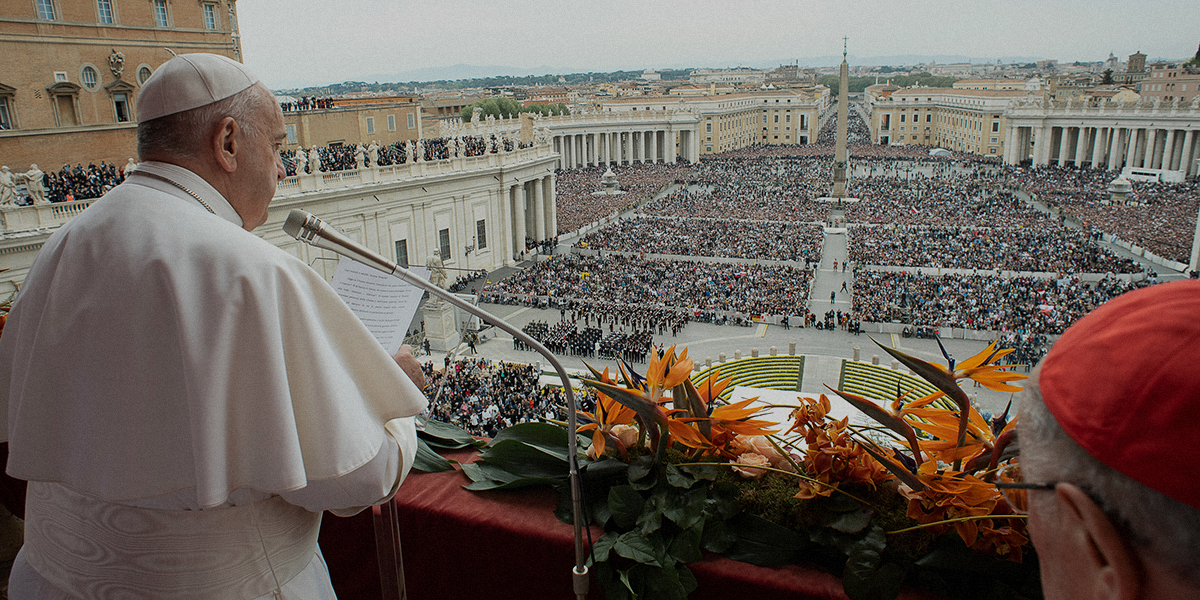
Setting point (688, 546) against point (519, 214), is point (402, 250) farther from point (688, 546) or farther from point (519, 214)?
point (688, 546)

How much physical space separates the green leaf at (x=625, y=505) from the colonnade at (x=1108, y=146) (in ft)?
230

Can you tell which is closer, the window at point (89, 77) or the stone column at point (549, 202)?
the window at point (89, 77)

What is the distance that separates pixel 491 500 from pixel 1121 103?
2988 inches

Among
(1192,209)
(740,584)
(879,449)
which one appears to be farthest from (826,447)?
(1192,209)

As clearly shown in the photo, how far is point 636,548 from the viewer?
7.64 ft

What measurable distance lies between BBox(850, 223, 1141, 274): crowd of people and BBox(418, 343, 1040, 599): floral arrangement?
96.1 ft

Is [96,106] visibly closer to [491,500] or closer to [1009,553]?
[491,500]

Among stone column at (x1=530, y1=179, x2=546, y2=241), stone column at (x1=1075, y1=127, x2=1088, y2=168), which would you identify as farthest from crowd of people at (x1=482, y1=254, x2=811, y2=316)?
stone column at (x1=1075, y1=127, x2=1088, y2=168)

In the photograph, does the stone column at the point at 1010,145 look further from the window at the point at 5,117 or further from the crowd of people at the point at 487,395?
the window at the point at 5,117

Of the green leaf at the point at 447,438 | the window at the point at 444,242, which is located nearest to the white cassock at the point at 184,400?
the green leaf at the point at 447,438

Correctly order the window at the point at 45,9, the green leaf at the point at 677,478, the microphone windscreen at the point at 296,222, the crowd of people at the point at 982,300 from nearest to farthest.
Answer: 1. the microphone windscreen at the point at 296,222
2. the green leaf at the point at 677,478
3. the window at the point at 45,9
4. the crowd of people at the point at 982,300

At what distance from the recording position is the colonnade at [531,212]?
3456 centimetres

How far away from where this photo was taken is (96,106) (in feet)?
70.7

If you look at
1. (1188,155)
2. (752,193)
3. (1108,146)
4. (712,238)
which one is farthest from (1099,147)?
(712,238)
